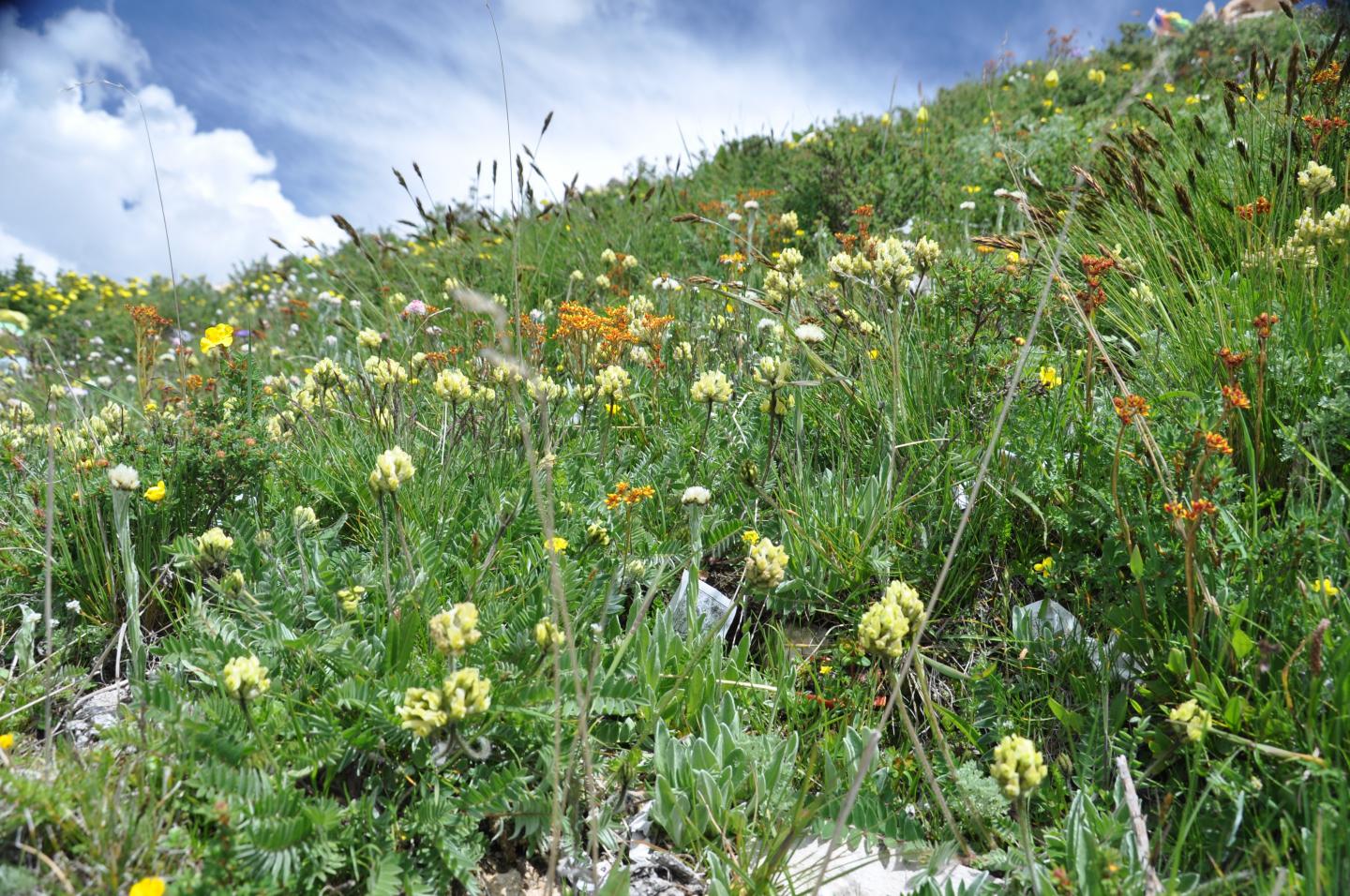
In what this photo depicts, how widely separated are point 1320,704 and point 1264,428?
931mm

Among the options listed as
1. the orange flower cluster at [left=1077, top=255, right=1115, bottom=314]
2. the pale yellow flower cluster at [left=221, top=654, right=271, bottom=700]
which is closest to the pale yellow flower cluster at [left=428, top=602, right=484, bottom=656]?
the pale yellow flower cluster at [left=221, top=654, right=271, bottom=700]

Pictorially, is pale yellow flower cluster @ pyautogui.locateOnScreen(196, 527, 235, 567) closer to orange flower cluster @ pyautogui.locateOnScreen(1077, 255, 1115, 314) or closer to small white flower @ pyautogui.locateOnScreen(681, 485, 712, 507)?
small white flower @ pyautogui.locateOnScreen(681, 485, 712, 507)

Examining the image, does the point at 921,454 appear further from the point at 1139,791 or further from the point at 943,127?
the point at 943,127

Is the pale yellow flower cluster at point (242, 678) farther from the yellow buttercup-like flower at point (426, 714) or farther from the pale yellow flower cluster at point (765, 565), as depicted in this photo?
the pale yellow flower cluster at point (765, 565)

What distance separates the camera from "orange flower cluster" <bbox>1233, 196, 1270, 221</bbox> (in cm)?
292

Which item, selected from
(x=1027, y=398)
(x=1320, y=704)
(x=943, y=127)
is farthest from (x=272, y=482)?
(x=943, y=127)

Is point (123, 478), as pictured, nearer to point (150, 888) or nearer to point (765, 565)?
point (150, 888)

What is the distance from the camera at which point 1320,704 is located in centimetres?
165

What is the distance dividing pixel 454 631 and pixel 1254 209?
3.25 m

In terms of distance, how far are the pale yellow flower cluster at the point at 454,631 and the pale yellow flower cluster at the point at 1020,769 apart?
1033 mm

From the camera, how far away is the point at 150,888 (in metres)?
1.39

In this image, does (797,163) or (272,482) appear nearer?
(272,482)

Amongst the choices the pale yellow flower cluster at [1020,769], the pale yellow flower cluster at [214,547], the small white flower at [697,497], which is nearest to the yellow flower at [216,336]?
the pale yellow flower cluster at [214,547]

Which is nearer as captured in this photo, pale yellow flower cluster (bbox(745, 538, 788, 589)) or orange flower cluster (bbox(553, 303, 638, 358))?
pale yellow flower cluster (bbox(745, 538, 788, 589))
